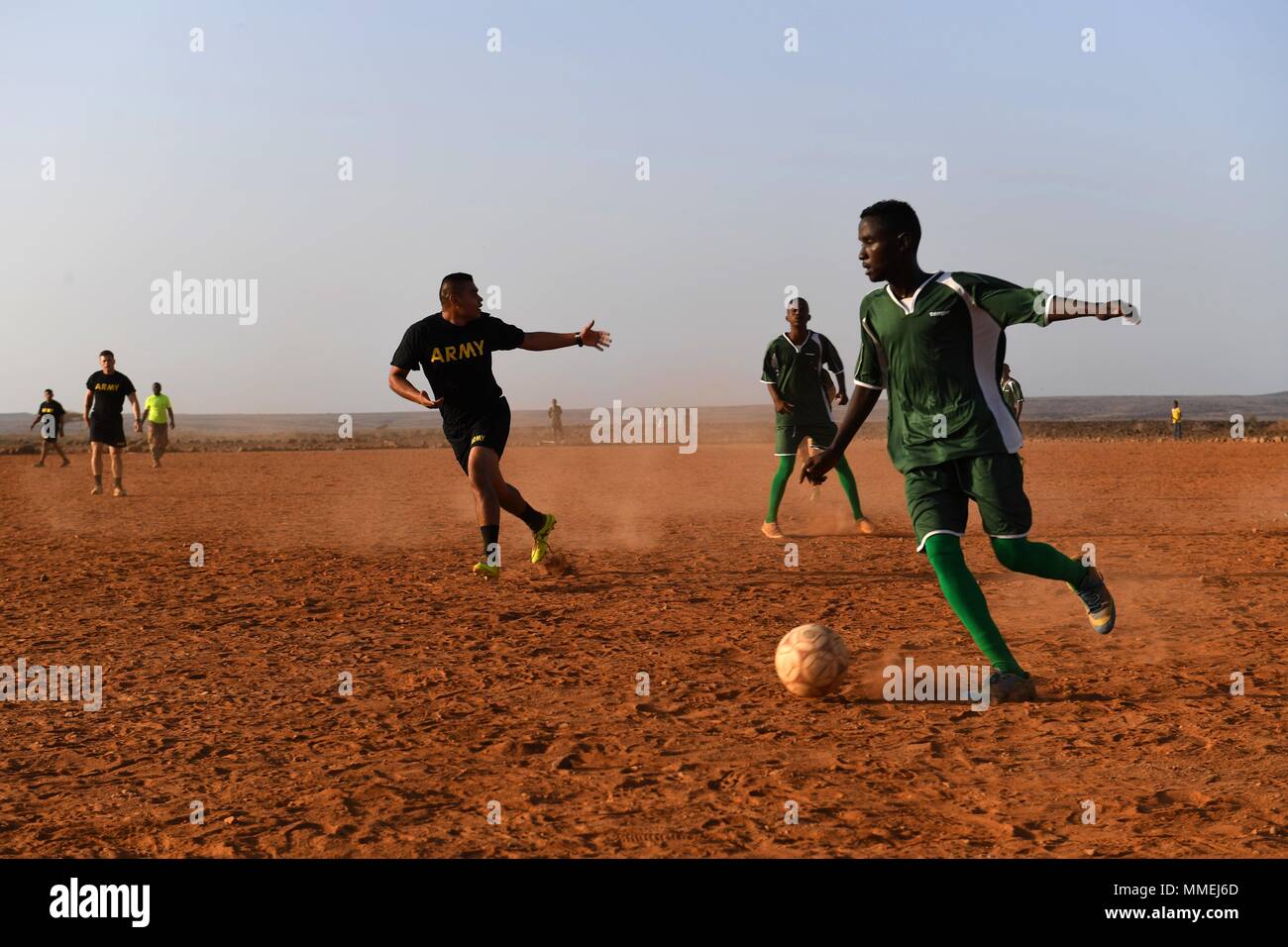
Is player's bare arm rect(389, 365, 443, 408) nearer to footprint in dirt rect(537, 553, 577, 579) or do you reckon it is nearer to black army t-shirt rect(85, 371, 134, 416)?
footprint in dirt rect(537, 553, 577, 579)

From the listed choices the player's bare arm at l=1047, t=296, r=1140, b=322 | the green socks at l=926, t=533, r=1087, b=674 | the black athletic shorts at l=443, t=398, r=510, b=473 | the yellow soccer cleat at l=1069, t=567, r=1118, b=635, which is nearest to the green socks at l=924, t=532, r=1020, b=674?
the green socks at l=926, t=533, r=1087, b=674

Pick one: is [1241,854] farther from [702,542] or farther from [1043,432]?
[1043,432]

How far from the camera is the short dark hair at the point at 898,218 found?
17.1 feet

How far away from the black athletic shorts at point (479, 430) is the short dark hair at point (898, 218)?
389 cm

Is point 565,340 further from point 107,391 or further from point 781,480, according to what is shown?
point 107,391

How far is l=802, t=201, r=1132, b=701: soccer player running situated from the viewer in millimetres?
5113

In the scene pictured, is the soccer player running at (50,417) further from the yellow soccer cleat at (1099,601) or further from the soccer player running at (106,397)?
the yellow soccer cleat at (1099,601)

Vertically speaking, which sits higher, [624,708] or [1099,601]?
[1099,601]

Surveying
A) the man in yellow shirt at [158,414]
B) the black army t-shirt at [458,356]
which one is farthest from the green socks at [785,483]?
the man in yellow shirt at [158,414]

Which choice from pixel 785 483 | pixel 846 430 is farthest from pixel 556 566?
pixel 846 430

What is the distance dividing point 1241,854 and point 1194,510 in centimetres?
1181

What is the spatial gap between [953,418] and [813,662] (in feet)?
4.03

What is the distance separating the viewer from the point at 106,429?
1673 centimetres

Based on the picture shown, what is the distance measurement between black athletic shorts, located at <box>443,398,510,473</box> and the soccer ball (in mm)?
3600
